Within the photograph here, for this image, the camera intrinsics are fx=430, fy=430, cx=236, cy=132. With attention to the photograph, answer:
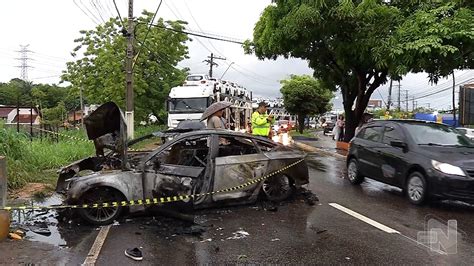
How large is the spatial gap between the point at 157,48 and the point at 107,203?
23.2 m

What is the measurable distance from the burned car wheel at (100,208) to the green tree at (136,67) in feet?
64.9

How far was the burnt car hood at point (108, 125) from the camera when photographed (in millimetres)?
6793

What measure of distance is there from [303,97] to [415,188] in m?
Answer: 28.3

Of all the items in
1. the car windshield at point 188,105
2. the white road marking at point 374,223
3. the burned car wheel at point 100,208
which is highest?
the car windshield at point 188,105

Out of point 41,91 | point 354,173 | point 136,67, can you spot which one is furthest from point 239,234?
point 41,91

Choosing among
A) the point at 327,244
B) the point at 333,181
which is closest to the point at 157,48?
the point at 333,181

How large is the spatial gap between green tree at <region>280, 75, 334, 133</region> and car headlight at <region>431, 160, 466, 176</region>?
28417 millimetres

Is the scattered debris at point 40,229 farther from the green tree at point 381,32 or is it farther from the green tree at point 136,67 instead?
the green tree at point 136,67

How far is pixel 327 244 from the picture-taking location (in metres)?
5.59

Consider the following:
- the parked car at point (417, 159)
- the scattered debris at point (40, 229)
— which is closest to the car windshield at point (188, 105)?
the parked car at point (417, 159)

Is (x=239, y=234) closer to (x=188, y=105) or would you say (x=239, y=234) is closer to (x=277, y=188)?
(x=277, y=188)

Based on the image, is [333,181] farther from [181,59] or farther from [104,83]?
[181,59]

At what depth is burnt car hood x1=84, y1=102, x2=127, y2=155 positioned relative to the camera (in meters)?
6.79

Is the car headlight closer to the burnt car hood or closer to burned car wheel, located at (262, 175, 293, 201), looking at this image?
burned car wheel, located at (262, 175, 293, 201)
